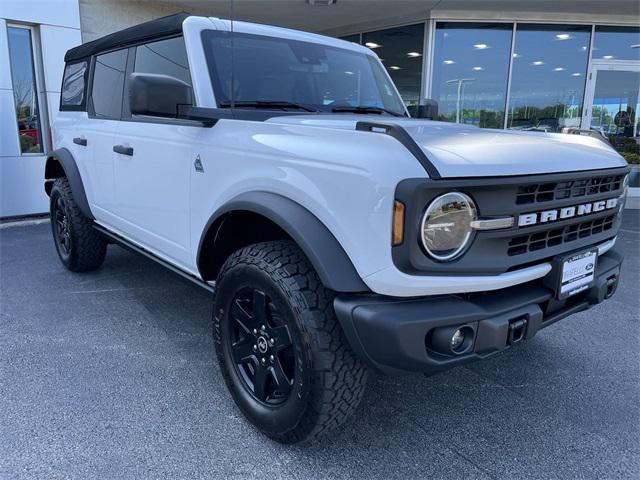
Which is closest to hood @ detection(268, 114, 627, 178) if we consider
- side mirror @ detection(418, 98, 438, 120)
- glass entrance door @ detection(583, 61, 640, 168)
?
side mirror @ detection(418, 98, 438, 120)

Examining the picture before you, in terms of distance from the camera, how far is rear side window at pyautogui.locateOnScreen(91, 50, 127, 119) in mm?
3562

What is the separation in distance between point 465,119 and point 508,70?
117 cm

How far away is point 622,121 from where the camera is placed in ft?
31.8

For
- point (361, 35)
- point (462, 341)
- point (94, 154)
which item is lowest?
point (462, 341)

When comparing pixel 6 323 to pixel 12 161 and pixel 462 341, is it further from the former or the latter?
pixel 12 161

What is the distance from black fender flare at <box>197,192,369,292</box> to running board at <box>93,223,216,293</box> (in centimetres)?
78

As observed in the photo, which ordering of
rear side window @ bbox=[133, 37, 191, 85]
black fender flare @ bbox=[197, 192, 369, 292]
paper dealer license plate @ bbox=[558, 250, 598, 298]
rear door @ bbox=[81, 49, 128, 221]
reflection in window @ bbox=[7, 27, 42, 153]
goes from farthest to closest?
reflection in window @ bbox=[7, 27, 42, 153] < rear door @ bbox=[81, 49, 128, 221] < rear side window @ bbox=[133, 37, 191, 85] < paper dealer license plate @ bbox=[558, 250, 598, 298] < black fender flare @ bbox=[197, 192, 369, 292]

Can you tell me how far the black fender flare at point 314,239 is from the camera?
175 cm

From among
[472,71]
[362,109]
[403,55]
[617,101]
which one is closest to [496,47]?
[472,71]

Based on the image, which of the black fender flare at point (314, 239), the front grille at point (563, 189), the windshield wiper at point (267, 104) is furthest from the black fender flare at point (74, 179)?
the front grille at point (563, 189)

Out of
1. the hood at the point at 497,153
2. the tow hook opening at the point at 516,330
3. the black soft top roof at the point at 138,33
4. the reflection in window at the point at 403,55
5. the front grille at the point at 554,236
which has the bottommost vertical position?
the tow hook opening at the point at 516,330

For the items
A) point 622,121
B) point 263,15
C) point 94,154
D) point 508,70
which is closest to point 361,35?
point 263,15

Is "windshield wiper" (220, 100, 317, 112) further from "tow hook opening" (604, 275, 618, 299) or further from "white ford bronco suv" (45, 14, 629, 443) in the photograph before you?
"tow hook opening" (604, 275, 618, 299)

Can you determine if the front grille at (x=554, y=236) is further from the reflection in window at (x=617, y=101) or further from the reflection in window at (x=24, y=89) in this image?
the reflection in window at (x=617, y=101)
